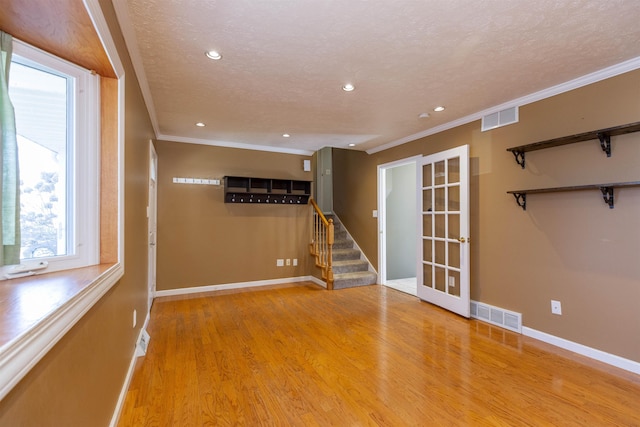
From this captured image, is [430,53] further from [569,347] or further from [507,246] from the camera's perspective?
[569,347]

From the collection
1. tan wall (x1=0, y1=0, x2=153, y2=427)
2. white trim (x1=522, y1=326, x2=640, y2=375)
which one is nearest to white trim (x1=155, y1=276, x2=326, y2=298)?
tan wall (x1=0, y1=0, x2=153, y2=427)

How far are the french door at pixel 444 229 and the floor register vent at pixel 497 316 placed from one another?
14cm

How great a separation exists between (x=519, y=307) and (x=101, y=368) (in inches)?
140

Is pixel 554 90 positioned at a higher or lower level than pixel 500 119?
higher

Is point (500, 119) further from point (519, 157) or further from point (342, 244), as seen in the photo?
point (342, 244)

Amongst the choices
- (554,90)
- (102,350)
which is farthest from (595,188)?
(102,350)

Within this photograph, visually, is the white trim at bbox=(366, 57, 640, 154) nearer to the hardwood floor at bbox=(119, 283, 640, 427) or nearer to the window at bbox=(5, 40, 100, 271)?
the hardwood floor at bbox=(119, 283, 640, 427)

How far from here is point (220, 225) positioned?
4.74 m

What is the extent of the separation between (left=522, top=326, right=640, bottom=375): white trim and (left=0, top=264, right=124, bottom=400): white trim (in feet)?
11.8

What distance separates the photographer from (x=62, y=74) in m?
1.49

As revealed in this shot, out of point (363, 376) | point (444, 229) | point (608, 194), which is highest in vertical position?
point (608, 194)

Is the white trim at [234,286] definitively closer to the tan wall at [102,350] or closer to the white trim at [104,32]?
the tan wall at [102,350]

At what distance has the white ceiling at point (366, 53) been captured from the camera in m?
1.73

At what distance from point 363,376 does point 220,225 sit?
3346 mm
